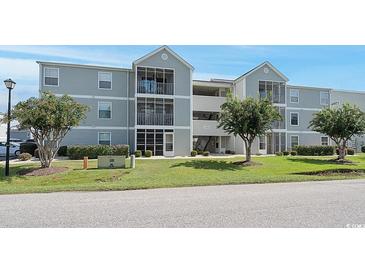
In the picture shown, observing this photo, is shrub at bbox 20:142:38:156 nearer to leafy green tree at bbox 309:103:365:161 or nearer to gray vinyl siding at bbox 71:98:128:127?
gray vinyl siding at bbox 71:98:128:127

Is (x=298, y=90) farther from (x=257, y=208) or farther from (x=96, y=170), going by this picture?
(x=257, y=208)

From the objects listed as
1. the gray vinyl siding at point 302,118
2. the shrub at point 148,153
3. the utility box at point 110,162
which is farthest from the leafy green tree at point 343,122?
the utility box at point 110,162

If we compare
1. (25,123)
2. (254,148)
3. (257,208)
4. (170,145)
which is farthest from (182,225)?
(254,148)

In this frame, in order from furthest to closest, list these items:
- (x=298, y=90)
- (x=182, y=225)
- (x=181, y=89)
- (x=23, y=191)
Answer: (x=298, y=90)
(x=181, y=89)
(x=23, y=191)
(x=182, y=225)

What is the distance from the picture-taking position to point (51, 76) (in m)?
25.2

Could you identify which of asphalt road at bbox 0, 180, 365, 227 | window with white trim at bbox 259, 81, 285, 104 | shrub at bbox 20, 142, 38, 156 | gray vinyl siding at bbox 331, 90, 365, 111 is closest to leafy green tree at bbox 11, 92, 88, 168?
asphalt road at bbox 0, 180, 365, 227

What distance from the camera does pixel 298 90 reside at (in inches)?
1331

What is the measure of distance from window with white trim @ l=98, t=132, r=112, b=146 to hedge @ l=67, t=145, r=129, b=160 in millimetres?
3254

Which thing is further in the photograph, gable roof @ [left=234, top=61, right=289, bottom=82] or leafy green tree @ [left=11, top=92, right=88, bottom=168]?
gable roof @ [left=234, top=61, right=289, bottom=82]

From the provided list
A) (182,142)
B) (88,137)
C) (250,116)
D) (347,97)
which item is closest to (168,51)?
(182,142)

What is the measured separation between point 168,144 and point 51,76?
40.8ft

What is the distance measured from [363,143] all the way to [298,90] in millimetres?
12223

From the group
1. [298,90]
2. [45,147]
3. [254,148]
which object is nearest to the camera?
[45,147]

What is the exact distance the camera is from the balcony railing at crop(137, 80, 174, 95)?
26948mm
